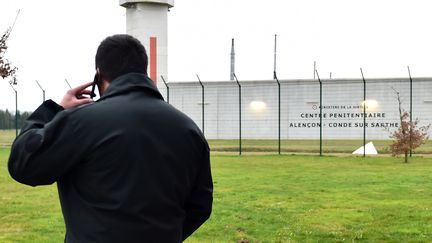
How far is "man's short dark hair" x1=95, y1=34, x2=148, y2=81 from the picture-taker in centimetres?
200

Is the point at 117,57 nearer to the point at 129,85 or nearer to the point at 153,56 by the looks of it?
the point at 129,85

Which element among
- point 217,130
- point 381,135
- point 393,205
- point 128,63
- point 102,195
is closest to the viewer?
point 102,195

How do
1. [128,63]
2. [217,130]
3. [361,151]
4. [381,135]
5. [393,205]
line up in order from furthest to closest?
[217,130], [381,135], [361,151], [393,205], [128,63]

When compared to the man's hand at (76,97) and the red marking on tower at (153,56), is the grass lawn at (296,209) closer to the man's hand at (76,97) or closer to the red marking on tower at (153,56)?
the man's hand at (76,97)

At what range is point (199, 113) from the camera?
39.1 meters

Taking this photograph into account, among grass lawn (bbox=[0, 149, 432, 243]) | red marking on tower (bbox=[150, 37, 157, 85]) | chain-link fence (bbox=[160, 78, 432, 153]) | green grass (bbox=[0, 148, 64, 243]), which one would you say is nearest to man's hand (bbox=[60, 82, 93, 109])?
grass lawn (bbox=[0, 149, 432, 243])

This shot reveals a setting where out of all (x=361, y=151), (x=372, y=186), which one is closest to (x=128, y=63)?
(x=372, y=186)

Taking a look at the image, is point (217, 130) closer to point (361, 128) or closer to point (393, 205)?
point (361, 128)

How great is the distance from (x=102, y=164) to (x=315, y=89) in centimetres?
3572

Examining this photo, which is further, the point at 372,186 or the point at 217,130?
the point at 217,130

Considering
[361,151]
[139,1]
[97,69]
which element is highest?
[139,1]

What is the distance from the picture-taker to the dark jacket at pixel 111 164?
71.9 inches

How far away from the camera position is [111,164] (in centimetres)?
184

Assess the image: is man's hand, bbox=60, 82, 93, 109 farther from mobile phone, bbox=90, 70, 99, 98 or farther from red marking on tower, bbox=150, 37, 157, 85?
red marking on tower, bbox=150, 37, 157, 85
